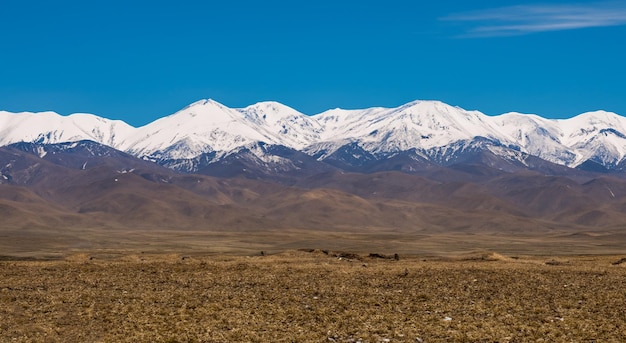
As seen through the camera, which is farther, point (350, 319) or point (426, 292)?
point (426, 292)

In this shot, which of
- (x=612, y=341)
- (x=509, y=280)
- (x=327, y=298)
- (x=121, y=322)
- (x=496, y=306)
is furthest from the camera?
(x=509, y=280)

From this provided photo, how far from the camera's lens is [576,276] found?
1684 inches

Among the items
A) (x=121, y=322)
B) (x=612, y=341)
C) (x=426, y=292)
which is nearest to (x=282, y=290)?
(x=426, y=292)

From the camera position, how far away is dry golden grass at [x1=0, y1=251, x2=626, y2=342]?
28484 mm

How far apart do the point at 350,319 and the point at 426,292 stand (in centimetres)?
683

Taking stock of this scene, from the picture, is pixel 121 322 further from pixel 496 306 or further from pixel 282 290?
pixel 496 306

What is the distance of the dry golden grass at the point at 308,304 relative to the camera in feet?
93.5

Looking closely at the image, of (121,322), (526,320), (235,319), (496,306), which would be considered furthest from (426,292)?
(121,322)

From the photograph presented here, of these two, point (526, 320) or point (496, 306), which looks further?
point (496, 306)

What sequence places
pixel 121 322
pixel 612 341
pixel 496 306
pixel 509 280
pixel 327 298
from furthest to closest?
pixel 509 280 < pixel 327 298 < pixel 496 306 < pixel 121 322 < pixel 612 341

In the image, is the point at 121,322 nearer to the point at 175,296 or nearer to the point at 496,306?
the point at 175,296

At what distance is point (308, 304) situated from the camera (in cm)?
3375

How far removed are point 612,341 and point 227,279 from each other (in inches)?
750

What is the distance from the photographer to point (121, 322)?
3012 centimetres
